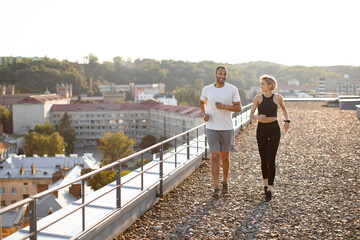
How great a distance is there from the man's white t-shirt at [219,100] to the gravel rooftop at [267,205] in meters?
0.95

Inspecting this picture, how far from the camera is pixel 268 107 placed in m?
5.48

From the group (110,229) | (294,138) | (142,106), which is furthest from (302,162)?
(142,106)

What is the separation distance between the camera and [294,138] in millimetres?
11703

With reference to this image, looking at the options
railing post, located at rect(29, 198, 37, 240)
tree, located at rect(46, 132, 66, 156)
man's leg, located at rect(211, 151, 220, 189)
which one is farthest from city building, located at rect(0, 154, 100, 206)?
railing post, located at rect(29, 198, 37, 240)

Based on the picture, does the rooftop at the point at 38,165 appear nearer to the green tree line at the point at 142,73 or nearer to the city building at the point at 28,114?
the city building at the point at 28,114

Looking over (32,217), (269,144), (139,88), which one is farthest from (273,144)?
(139,88)

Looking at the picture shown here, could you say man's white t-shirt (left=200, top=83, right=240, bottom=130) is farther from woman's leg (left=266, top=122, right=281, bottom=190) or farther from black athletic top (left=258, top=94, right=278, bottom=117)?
woman's leg (left=266, top=122, right=281, bottom=190)

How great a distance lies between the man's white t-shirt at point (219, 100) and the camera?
215 inches

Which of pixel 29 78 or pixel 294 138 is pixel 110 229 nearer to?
pixel 294 138

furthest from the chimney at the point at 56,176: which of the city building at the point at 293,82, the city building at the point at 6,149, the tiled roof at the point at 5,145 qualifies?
the city building at the point at 293,82

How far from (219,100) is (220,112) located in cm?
17

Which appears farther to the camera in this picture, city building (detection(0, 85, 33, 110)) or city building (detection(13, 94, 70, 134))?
city building (detection(0, 85, 33, 110))

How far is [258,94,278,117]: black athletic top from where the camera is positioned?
5484 millimetres

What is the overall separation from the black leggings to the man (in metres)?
0.38
